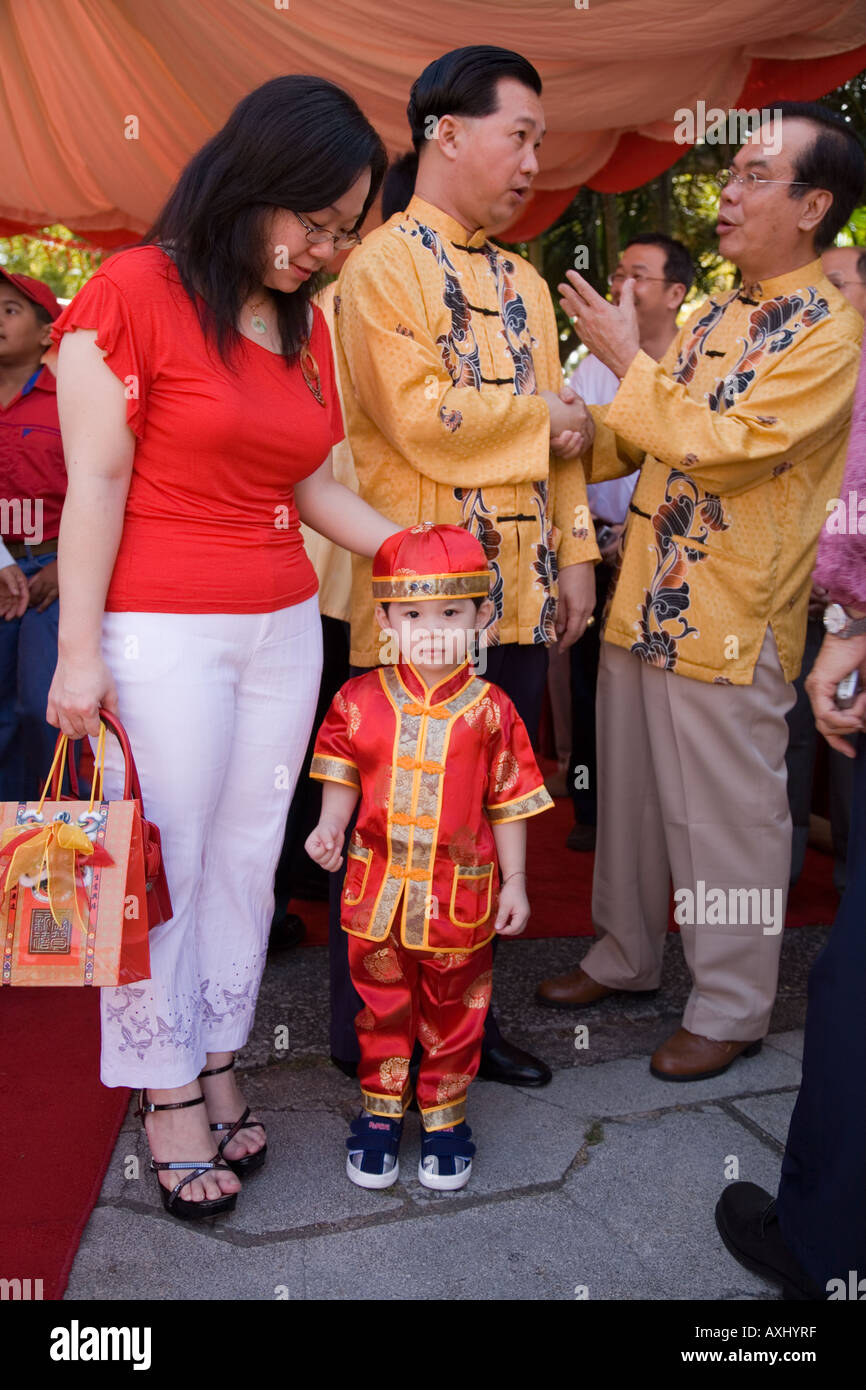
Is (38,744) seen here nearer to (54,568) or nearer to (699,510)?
(54,568)

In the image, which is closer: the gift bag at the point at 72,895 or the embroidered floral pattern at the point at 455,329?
the gift bag at the point at 72,895

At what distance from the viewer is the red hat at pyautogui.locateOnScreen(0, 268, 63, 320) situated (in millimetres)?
3301

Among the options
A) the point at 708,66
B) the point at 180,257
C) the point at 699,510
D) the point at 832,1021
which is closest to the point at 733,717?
the point at 699,510

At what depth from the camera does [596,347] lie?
8.39ft

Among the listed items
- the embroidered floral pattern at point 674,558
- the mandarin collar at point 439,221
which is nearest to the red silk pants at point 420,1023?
the embroidered floral pattern at point 674,558

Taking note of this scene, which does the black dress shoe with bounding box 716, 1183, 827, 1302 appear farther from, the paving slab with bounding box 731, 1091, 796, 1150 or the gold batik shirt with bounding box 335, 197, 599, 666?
the gold batik shirt with bounding box 335, 197, 599, 666

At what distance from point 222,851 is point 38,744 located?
1330 millimetres

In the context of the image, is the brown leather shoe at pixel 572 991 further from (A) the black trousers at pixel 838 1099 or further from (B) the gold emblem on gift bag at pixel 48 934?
(B) the gold emblem on gift bag at pixel 48 934

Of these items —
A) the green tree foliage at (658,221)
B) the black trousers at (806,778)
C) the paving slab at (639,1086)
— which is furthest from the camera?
the green tree foliage at (658,221)

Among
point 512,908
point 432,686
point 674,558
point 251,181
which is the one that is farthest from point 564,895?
point 251,181

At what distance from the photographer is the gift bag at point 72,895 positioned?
185cm

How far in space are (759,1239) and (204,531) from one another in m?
1.46

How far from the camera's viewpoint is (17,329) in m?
3.31

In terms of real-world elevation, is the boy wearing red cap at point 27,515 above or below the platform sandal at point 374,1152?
above
